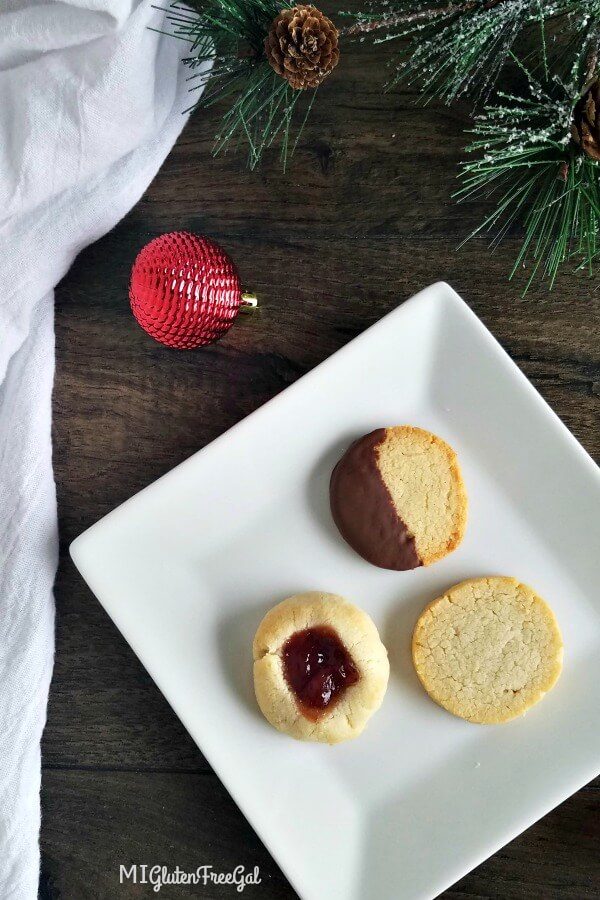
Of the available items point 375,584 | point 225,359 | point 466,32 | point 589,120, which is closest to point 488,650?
point 375,584

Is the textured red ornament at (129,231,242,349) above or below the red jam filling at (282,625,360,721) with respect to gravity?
above

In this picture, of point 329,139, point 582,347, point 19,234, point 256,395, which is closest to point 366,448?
point 256,395

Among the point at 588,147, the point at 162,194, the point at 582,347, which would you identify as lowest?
the point at 582,347

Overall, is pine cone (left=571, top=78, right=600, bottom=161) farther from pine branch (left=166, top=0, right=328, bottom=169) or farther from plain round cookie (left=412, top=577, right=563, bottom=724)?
plain round cookie (left=412, top=577, right=563, bottom=724)

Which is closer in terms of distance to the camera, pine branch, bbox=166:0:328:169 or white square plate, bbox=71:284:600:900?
pine branch, bbox=166:0:328:169

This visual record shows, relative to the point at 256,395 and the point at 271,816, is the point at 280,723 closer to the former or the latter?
the point at 271,816

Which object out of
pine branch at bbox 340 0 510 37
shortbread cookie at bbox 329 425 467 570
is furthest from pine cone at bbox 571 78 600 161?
shortbread cookie at bbox 329 425 467 570
